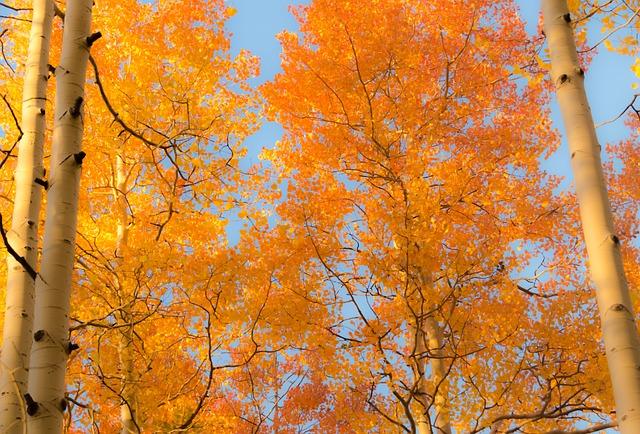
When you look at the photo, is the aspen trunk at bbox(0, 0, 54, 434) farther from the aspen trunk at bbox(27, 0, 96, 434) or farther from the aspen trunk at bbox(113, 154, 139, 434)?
the aspen trunk at bbox(113, 154, 139, 434)

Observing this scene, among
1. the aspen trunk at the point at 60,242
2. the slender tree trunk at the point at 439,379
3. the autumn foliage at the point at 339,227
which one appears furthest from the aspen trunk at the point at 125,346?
the slender tree trunk at the point at 439,379

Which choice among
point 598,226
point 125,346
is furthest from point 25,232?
point 125,346

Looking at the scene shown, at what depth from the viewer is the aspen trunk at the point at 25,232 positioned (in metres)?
2.30

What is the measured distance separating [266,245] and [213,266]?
62 cm

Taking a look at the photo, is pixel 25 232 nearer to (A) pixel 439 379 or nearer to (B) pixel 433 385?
(B) pixel 433 385

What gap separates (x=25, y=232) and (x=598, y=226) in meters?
2.55

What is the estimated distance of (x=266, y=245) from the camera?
5.91m

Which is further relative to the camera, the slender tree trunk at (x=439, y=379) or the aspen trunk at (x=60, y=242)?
the slender tree trunk at (x=439, y=379)

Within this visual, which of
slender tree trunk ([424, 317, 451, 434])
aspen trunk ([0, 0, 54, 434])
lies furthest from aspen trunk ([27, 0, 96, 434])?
slender tree trunk ([424, 317, 451, 434])

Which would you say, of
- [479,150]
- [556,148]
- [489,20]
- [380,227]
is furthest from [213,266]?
[489,20]

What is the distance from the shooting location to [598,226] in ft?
7.19

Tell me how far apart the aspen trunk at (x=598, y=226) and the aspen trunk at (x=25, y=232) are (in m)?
2.10

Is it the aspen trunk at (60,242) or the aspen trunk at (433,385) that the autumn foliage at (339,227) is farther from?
the aspen trunk at (60,242)

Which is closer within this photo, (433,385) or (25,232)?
(25,232)
